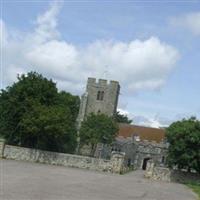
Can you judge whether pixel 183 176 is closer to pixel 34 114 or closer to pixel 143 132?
pixel 34 114

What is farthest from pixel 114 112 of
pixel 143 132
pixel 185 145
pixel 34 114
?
pixel 185 145

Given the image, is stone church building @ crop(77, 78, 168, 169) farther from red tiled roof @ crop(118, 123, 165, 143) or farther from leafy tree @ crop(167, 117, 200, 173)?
leafy tree @ crop(167, 117, 200, 173)

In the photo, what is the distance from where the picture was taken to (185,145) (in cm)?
4506

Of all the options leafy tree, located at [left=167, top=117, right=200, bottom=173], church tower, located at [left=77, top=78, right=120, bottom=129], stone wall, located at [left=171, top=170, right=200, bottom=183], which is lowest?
stone wall, located at [left=171, top=170, right=200, bottom=183]

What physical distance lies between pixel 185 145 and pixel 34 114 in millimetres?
13621

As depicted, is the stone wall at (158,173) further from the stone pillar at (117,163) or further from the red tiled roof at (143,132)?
the red tiled roof at (143,132)

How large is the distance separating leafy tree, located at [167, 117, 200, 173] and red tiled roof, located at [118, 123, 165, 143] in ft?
128

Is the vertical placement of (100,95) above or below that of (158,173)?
above

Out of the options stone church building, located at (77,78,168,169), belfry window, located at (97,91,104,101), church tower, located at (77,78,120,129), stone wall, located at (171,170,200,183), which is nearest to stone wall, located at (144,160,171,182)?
stone wall, located at (171,170,200,183)

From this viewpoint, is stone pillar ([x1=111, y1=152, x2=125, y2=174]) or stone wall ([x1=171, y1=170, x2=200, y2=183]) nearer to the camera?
stone wall ([x1=171, y1=170, x2=200, y2=183])

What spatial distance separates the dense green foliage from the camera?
46.2 m

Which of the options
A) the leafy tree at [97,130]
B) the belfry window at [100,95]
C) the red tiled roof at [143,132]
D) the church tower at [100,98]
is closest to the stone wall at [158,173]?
the leafy tree at [97,130]

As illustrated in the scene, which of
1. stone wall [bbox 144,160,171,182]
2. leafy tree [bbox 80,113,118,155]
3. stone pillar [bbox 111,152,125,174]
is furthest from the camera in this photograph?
leafy tree [bbox 80,113,118,155]

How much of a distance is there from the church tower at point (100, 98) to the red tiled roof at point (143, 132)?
5.94 m
